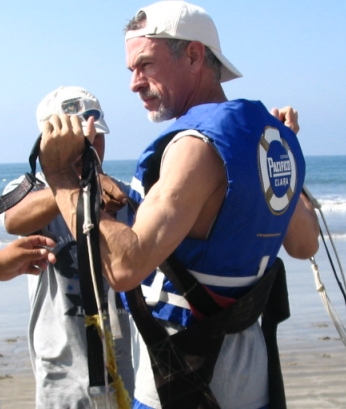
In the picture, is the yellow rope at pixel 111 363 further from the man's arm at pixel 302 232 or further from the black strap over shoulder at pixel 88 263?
the man's arm at pixel 302 232

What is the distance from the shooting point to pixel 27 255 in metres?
2.95

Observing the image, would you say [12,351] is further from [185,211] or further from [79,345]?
[185,211]

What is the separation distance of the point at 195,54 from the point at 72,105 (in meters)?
1.10

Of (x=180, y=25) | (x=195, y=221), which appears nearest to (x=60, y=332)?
(x=195, y=221)

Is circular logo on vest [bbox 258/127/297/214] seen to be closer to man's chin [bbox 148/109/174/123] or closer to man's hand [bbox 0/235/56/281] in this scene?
man's chin [bbox 148/109/174/123]

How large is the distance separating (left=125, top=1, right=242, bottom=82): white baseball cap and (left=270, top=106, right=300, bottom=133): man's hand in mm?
391

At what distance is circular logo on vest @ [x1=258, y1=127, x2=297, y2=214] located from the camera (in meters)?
2.34

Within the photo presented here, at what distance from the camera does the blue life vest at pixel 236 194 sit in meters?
2.25

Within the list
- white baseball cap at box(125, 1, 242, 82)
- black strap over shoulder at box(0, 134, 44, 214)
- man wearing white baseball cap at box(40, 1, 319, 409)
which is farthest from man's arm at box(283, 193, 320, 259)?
black strap over shoulder at box(0, 134, 44, 214)

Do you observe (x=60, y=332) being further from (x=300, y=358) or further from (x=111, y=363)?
(x=300, y=358)

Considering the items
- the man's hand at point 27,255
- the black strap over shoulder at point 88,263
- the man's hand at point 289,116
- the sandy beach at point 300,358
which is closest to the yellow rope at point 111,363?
the black strap over shoulder at point 88,263

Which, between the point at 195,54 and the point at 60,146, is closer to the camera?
the point at 60,146

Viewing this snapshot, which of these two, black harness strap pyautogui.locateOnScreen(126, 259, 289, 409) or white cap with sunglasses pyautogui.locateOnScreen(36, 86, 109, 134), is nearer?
black harness strap pyautogui.locateOnScreen(126, 259, 289, 409)

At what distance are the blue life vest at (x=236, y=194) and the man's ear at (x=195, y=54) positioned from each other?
259 millimetres
